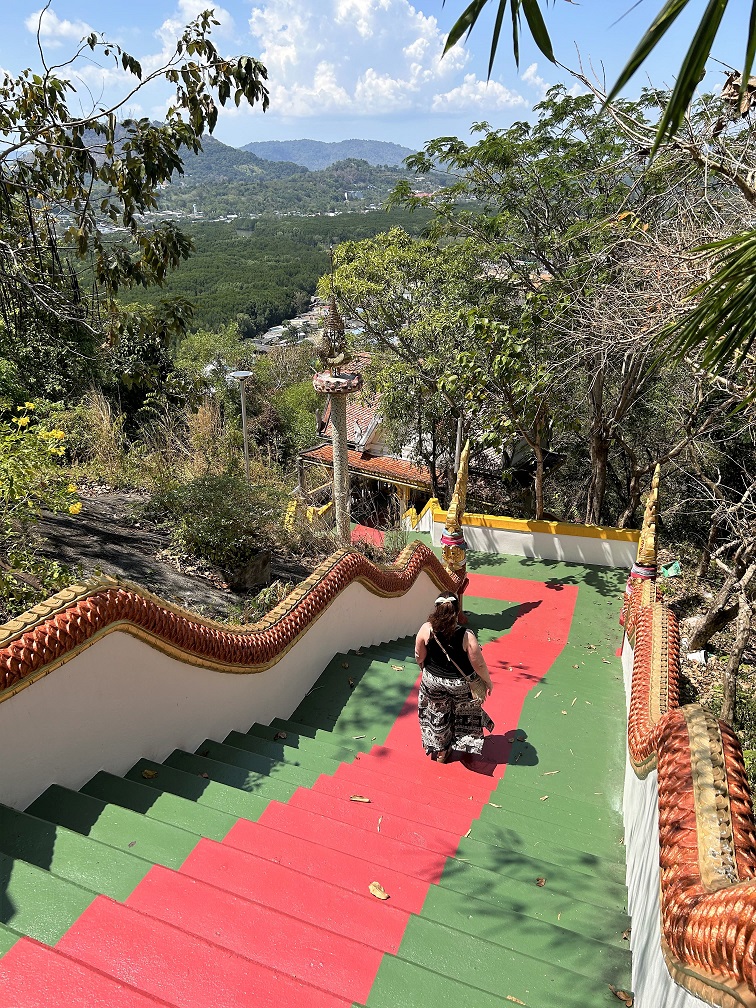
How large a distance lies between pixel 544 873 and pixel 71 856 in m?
2.01

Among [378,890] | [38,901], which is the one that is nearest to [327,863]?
[378,890]

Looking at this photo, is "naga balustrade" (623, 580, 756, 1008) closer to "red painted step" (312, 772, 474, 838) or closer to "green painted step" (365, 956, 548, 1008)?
"green painted step" (365, 956, 548, 1008)

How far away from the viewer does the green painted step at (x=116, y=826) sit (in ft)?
8.47

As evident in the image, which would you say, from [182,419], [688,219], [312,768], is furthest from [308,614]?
[182,419]

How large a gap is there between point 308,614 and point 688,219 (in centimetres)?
567

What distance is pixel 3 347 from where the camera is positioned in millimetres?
13328

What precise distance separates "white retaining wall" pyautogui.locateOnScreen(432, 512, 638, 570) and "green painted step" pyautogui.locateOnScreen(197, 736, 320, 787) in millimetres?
7778

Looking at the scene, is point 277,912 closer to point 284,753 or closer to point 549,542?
point 284,753

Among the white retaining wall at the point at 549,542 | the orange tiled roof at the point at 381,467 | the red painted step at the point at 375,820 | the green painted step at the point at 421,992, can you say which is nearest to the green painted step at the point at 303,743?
the red painted step at the point at 375,820

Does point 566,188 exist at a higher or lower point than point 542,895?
higher

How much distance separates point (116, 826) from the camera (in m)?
2.66

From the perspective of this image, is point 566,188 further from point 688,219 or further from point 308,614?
point 308,614

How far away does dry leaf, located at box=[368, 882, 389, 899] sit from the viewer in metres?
2.68

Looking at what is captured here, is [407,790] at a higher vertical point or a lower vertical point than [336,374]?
lower
